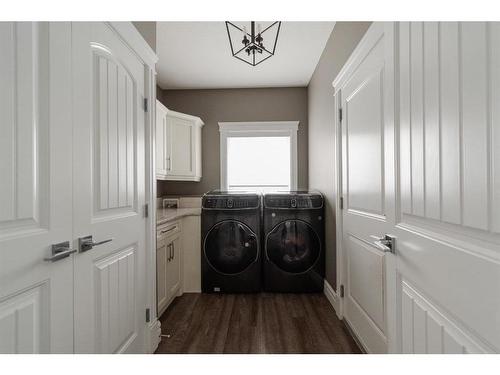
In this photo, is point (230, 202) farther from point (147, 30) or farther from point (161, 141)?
point (147, 30)

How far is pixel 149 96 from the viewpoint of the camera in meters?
1.62

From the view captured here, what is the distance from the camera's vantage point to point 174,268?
7.95ft

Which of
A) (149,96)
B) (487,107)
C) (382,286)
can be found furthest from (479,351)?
(149,96)

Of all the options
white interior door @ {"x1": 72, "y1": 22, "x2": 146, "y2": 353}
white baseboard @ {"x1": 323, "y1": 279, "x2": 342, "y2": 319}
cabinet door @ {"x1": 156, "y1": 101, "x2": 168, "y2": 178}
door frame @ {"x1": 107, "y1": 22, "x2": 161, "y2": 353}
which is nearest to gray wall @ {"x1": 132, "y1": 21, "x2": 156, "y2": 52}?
door frame @ {"x1": 107, "y1": 22, "x2": 161, "y2": 353}

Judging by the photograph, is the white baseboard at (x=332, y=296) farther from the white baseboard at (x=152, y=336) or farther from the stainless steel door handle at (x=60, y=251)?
the stainless steel door handle at (x=60, y=251)

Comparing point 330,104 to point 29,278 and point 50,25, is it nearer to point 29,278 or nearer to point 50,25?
point 50,25

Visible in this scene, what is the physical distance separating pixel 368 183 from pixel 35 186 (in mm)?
1598

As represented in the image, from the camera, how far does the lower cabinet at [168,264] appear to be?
2072 millimetres

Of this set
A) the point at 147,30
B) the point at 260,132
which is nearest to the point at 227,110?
the point at 260,132

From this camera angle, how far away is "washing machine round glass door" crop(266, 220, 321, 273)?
2.60 metres

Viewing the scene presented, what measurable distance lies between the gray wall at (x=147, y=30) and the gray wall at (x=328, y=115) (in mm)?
1408

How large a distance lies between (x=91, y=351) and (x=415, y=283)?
1.33 meters

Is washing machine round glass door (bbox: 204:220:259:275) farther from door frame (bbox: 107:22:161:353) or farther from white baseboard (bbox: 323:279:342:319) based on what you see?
door frame (bbox: 107:22:161:353)

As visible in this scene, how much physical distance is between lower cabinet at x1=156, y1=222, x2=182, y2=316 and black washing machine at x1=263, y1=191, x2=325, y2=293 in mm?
927
